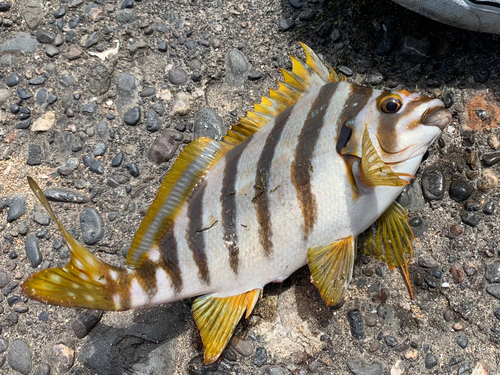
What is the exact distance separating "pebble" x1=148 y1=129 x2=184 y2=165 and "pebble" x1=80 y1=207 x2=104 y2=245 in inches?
19.5

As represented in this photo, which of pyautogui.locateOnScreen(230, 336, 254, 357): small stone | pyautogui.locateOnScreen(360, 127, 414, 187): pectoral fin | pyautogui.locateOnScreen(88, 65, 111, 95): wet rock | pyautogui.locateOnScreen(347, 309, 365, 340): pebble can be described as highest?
pyautogui.locateOnScreen(360, 127, 414, 187): pectoral fin

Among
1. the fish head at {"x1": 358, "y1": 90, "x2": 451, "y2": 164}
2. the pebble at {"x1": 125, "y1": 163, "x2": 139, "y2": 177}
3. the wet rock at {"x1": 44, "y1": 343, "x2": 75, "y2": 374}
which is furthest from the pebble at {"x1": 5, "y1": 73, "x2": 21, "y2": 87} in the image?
the fish head at {"x1": 358, "y1": 90, "x2": 451, "y2": 164}

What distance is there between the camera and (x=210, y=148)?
8.20 ft

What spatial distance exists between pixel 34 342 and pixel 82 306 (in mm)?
993

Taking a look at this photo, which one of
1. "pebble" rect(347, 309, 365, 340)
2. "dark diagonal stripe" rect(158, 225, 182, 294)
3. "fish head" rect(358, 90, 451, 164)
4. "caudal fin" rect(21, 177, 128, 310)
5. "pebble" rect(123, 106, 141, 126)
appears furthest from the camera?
"pebble" rect(123, 106, 141, 126)

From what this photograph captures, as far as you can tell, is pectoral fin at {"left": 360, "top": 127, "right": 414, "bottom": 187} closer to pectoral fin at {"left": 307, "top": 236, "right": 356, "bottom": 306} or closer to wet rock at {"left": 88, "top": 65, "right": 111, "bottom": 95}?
pectoral fin at {"left": 307, "top": 236, "right": 356, "bottom": 306}

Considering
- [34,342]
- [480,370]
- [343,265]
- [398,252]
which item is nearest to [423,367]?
[480,370]

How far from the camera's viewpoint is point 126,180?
2.98 metres

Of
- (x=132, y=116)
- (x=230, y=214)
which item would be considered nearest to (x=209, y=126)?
(x=132, y=116)

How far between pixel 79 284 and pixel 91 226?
Result: 2.73 ft

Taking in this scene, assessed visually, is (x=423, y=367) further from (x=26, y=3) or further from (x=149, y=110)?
(x=26, y=3)

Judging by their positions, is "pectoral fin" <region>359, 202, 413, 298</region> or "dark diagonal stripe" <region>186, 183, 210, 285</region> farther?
"pectoral fin" <region>359, 202, 413, 298</region>

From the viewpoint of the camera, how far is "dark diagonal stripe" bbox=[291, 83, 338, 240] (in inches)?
89.8

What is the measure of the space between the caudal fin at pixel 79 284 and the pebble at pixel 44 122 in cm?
130
